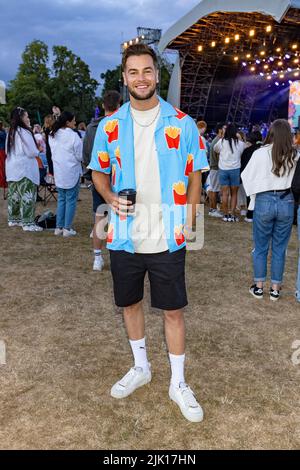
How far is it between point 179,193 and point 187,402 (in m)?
1.29

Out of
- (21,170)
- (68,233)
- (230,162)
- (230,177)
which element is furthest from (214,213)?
(21,170)

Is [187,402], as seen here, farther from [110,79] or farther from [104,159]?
[110,79]

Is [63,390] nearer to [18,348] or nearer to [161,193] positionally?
[18,348]

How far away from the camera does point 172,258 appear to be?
260cm

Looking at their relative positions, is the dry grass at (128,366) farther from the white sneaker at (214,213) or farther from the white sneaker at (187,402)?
the white sneaker at (214,213)

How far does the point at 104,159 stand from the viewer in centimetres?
264

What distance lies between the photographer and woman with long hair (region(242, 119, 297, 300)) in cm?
432

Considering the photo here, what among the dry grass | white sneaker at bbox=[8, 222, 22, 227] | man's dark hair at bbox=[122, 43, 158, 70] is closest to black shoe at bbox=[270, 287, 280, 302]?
the dry grass

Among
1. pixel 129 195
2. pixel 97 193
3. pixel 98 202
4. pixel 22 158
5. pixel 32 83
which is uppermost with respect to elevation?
pixel 32 83

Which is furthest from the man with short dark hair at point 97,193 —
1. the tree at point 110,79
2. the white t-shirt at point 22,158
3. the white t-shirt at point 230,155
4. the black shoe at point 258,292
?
the tree at point 110,79

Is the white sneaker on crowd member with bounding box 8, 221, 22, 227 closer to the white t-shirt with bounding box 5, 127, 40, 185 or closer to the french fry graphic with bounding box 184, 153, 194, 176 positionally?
the white t-shirt with bounding box 5, 127, 40, 185

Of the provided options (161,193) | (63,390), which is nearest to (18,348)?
(63,390)
